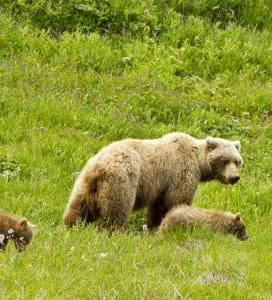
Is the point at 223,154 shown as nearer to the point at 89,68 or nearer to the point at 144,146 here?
the point at 144,146

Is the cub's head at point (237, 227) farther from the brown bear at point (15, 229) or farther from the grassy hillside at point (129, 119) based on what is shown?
the brown bear at point (15, 229)

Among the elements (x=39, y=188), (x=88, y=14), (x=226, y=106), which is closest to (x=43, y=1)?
(x=88, y=14)

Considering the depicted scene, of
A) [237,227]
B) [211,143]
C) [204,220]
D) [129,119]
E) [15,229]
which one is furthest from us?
[129,119]

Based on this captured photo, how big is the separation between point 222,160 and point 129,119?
326 centimetres

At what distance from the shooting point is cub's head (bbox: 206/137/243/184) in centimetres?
1115

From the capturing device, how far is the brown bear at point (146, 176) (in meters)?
9.79

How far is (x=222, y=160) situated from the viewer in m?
11.3

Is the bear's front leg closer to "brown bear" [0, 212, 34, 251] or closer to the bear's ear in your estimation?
the bear's ear

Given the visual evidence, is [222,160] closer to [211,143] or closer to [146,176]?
[211,143]

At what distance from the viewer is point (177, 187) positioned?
35.2 ft

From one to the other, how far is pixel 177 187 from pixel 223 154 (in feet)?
3.08

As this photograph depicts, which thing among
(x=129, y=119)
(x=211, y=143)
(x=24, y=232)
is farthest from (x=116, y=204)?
(x=129, y=119)

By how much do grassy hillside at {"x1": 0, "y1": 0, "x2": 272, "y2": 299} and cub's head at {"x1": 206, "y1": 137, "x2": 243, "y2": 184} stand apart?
2.55ft

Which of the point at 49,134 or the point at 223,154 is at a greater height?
the point at 223,154
